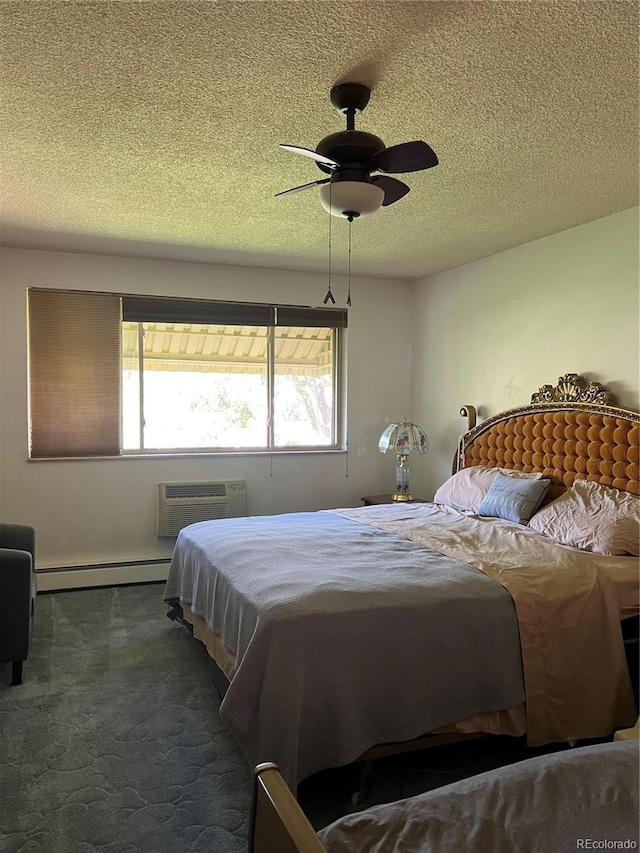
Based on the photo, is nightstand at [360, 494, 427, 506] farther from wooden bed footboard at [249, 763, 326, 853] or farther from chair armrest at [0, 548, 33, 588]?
wooden bed footboard at [249, 763, 326, 853]

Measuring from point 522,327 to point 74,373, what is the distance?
3347 mm

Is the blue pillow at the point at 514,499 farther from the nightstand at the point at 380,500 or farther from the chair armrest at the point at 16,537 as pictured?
the chair armrest at the point at 16,537

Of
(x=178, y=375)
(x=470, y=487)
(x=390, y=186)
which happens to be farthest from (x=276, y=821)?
(x=178, y=375)

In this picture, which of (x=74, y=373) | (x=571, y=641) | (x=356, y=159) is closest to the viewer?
(x=356, y=159)

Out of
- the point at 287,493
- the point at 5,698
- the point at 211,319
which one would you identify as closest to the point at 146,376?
the point at 211,319

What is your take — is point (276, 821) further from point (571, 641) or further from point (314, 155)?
point (314, 155)

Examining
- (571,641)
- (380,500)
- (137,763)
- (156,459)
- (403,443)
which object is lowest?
(137,763)

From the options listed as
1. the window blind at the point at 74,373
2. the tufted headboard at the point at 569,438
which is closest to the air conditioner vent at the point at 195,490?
the window blind at the point at 74,373

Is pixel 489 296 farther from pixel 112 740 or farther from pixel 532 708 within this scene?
pixel 112 740

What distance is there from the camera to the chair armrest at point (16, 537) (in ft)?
11.6

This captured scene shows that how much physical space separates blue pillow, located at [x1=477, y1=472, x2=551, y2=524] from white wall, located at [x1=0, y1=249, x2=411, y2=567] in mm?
1778

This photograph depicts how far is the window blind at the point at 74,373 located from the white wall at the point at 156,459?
0.09m

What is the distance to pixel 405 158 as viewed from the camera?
6.84 ft

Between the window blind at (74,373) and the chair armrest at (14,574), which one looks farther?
the window blind at (74,373)
